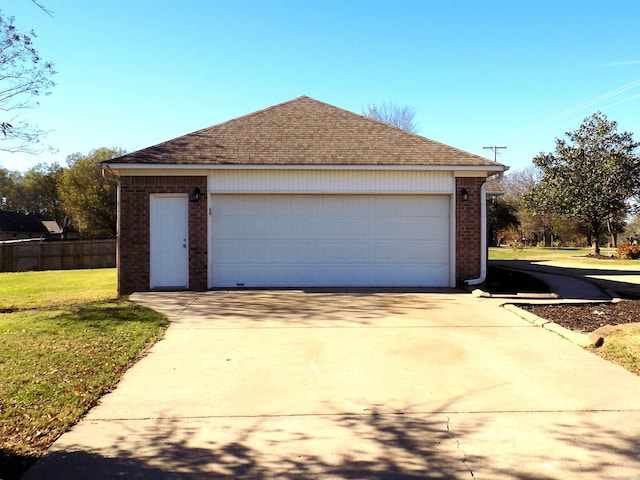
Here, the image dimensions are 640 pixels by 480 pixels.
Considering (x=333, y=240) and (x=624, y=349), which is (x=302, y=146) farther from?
(x=624, y=349)

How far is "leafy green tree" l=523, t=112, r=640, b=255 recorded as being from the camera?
2675 centimetres

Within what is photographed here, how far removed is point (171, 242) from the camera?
1155cm

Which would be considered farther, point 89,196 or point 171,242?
point 89,196

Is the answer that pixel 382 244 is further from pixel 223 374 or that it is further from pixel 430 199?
pixel 223 374

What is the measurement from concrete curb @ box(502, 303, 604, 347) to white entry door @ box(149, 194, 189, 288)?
22.9 ft

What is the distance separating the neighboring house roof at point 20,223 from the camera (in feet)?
196

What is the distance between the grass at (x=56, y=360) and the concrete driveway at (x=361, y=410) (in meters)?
0.20

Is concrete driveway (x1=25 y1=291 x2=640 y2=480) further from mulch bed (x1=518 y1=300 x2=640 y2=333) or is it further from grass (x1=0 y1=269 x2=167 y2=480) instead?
mulch bed (x1=518 y1=300 x2=640 y2=333)

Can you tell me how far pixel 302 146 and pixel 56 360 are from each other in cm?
795

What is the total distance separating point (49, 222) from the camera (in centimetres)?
6925

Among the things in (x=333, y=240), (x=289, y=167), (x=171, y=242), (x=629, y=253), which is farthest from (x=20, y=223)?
(x=629, y=253)

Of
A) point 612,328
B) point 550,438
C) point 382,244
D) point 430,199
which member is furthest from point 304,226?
point 550,438

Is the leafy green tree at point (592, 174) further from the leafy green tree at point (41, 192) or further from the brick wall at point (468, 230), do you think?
the leafy green tree at point (41, 192)

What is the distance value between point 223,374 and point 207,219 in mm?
6666
